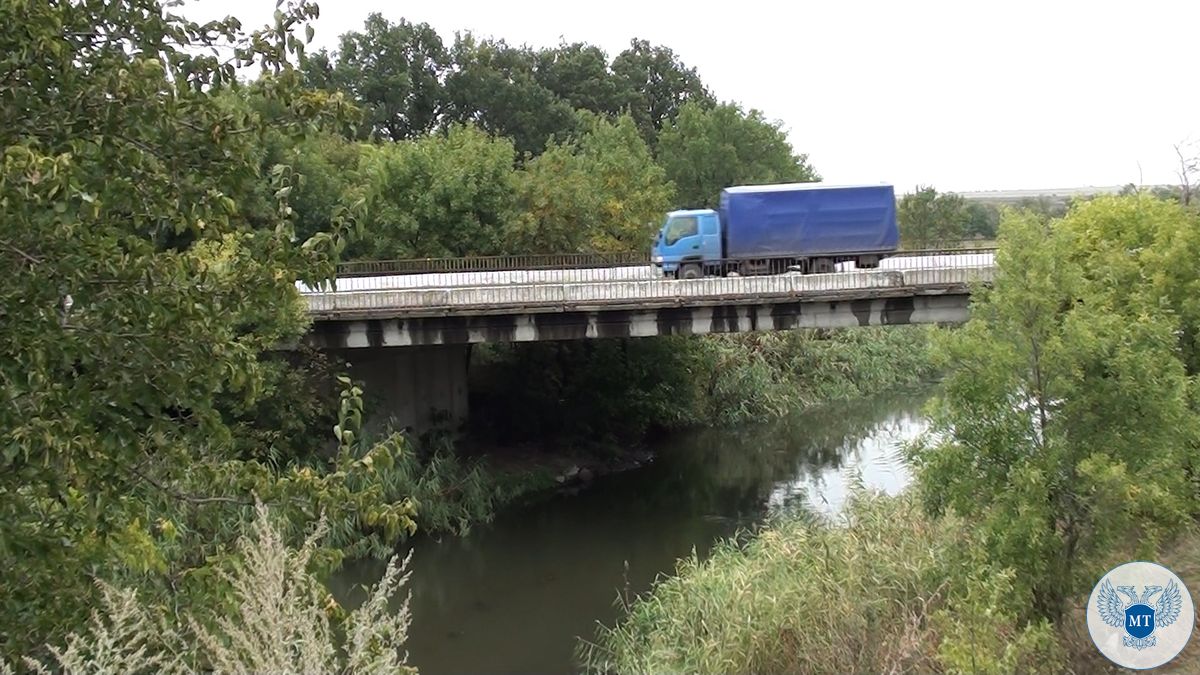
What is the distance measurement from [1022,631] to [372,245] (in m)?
21.9

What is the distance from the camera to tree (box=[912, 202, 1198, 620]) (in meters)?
7.59

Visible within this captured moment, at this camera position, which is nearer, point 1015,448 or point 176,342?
point 176,342

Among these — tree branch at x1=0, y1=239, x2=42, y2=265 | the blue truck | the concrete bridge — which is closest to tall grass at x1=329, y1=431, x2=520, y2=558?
the concrete bridge

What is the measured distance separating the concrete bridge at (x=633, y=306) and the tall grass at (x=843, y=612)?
703 cm

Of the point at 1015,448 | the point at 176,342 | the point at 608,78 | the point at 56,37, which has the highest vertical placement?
the point at 608,78

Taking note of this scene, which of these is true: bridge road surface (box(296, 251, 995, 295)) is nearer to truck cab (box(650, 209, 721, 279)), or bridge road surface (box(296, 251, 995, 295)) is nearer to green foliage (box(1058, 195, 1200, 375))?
truck cab (box(650, 209, 721, 279))

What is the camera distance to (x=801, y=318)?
19.7 metres

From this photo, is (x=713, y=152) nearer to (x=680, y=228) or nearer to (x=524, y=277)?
(x=680, y=228)

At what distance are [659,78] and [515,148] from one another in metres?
16.3

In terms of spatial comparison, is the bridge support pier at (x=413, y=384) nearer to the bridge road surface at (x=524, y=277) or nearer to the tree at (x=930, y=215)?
the bridge road surface at (x=524, y=277)

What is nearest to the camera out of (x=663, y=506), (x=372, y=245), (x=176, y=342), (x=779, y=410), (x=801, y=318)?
(x=176, y=342)

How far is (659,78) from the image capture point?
6006 cm

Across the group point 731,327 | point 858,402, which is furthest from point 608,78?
point 731,327

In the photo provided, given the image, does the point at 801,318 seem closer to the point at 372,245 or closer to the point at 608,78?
the point at 372,245
